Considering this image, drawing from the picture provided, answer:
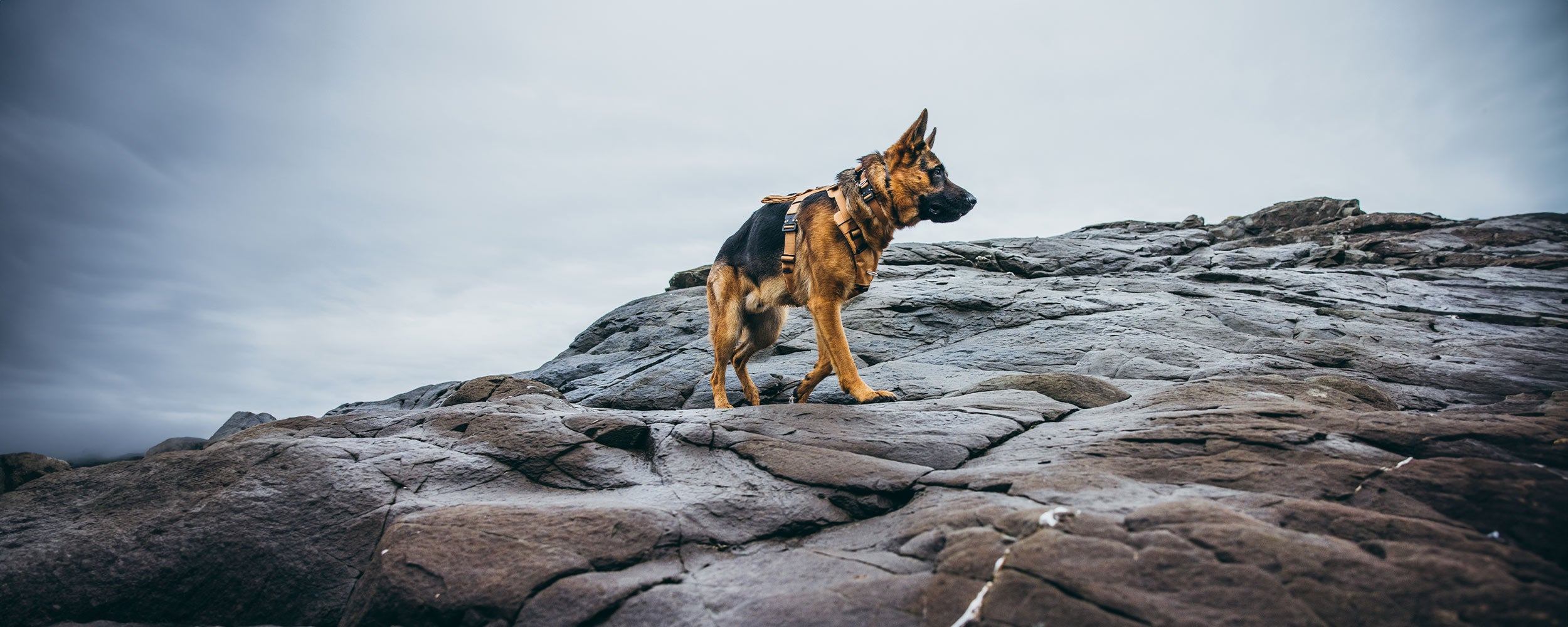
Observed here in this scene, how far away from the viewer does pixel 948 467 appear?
395cm

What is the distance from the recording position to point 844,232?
573 centimetres

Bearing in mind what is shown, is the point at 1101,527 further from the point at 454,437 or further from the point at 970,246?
the point at 970,246

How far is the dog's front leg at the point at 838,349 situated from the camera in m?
5.55

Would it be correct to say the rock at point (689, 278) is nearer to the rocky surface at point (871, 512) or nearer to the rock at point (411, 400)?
the rock at point (411, 400)

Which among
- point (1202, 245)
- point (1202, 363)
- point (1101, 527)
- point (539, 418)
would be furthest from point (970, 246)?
point (1101, 527)

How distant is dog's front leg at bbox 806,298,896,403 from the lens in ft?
18.2

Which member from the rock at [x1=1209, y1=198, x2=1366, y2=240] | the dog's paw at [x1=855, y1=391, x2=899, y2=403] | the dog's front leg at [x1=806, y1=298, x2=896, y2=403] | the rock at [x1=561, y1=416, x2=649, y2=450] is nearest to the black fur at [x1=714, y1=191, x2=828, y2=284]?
the dog's front leg at [x1=806, y1=298, x2=896, y2=403]

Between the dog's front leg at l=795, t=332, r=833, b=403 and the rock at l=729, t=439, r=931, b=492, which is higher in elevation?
the dog's front leg at l=795, t=332, r=833, b=403

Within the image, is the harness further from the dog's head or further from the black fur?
the dog's head

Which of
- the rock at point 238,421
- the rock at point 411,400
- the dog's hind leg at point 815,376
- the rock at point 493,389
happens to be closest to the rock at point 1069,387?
the dog's hind leg at point 815,376

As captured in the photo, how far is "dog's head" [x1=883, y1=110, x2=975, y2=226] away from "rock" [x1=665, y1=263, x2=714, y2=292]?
9.34 metres

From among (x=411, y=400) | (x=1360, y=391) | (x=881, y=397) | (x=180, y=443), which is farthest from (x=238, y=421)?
(x=1360, y=391)

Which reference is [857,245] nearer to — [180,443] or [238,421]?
[180,443]

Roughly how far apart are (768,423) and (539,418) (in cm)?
173
